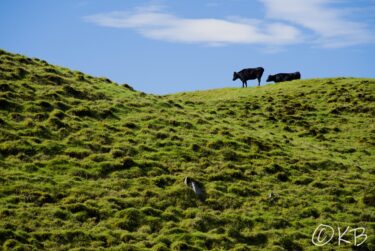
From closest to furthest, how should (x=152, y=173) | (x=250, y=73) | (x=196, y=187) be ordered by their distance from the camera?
1. (x=196, y=187)
2. (x=152, y=173)
3. (x=250, y=73)

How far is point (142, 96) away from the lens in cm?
4362

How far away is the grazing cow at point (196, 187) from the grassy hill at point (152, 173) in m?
0.37

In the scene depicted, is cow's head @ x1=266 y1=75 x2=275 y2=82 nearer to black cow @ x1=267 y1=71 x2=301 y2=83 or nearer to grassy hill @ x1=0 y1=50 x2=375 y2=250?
black cow @ x1=267 y1=71 x2=301 y2=83

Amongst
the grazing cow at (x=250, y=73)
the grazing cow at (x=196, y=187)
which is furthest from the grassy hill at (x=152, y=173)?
the grazing cow at (x=250, y=73)

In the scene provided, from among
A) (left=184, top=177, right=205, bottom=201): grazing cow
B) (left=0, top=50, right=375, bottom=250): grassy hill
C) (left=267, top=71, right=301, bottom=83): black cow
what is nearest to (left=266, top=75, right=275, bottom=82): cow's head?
(left=267, top=71, right=301, bottom=83): black cow

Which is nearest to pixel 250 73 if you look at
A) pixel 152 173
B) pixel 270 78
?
pixel 270 78

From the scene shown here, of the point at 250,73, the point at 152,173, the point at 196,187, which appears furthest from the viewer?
the point at 250,73

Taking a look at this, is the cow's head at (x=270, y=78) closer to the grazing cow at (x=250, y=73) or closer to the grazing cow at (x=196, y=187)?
the grazing cow at (x=250, y=73)

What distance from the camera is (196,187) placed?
25.4m

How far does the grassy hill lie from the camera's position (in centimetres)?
2069

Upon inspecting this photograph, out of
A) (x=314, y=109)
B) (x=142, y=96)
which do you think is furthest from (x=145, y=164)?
(x=314, y=109)

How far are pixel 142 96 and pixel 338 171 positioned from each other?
764 inches

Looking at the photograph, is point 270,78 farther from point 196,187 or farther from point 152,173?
point 196,187

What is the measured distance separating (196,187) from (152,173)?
277 centimetres
